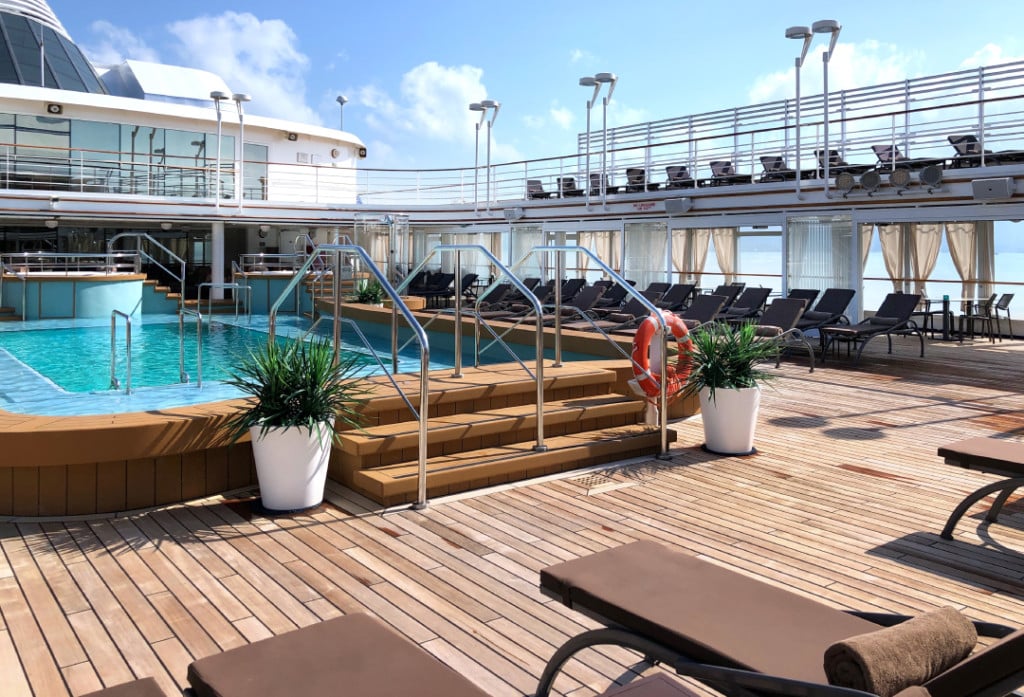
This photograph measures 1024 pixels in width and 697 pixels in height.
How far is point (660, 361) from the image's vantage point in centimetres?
595

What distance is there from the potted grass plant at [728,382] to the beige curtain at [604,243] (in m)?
12.5

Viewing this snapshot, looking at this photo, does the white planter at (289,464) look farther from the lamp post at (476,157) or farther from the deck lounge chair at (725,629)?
the lamp post at (476,157)

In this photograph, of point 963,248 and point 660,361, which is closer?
point 660,361

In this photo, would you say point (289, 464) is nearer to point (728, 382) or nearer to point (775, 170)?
point (728, 382)

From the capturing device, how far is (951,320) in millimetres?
13500

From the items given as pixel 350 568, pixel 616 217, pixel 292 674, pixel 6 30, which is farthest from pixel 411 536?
pixel 6 30

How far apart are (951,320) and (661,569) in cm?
1257

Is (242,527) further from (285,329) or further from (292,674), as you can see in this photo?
(285,329)

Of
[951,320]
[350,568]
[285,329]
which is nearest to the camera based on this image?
[350,568]

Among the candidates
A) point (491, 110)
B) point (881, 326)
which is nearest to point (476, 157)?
point (491, 110)

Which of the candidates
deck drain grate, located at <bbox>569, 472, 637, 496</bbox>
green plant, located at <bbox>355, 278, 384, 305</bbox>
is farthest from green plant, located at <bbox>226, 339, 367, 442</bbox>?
green plant, located at <bbox>355, 278, 384, 305</bbox>

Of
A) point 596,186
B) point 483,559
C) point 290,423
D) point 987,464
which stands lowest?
point 483,559

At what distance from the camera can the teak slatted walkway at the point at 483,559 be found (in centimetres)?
295

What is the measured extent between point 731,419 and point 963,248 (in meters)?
12.0
